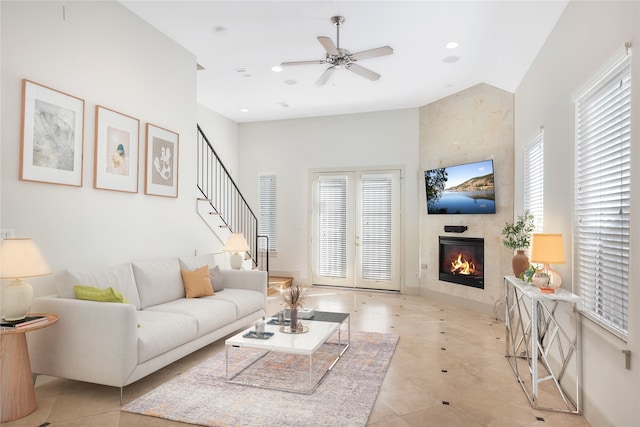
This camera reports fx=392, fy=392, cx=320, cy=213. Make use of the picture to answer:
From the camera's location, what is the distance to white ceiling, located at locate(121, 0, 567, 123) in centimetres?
412

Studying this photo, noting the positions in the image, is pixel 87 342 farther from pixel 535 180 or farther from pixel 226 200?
pixel 226 200

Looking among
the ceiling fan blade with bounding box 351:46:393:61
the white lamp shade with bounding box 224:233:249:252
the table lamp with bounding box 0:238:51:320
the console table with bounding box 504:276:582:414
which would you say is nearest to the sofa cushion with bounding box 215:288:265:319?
the white lamp shade with bounding box 224:233:249:252

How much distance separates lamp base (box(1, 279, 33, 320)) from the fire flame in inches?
233

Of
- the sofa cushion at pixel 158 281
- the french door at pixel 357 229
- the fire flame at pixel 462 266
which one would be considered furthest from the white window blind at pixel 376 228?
the sofa cushion at pixel 158 281

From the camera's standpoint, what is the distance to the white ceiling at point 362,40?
4121 mm

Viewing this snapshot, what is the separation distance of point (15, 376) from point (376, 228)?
245 inches

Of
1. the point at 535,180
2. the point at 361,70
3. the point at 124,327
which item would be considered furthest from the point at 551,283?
the point at 124,327

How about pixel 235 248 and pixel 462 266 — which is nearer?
pixel 235 248

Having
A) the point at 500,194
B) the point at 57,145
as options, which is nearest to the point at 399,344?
the point at 500,194

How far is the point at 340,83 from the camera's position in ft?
21.0

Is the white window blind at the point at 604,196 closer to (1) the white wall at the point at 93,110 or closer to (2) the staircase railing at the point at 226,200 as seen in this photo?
(1) the white wall at the point at 93,110

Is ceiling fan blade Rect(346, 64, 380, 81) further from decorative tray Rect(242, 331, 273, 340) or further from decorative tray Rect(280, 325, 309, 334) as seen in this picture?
decorative tray Rect(242, 331, 273, 340)

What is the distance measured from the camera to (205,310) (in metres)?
4.12

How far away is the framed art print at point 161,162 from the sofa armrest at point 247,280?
130 cm
